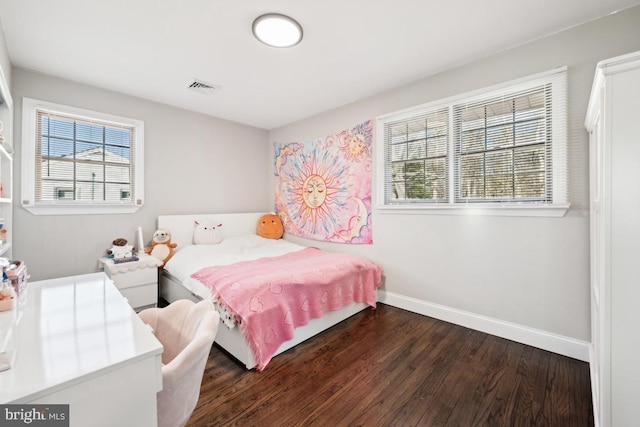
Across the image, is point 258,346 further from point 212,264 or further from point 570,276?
point 570,276

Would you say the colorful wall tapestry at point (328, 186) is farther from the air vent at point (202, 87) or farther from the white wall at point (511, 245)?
the air vent at point (202, 87)

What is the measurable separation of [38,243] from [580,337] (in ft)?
15.9

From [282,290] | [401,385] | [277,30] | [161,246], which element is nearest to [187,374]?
[282,290]

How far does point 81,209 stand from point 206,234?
4.25 ft

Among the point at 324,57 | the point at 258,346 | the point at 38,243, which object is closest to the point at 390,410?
the point at 258,346

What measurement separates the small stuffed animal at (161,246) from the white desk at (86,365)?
6.89ft

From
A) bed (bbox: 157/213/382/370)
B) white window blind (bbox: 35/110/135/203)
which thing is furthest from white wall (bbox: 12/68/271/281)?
bed (bbox: 157/213/382/370)

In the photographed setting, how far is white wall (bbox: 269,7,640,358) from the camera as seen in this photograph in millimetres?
2010

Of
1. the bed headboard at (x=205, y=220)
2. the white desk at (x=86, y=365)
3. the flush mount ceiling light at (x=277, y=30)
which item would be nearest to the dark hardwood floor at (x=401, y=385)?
the white desk at (x=86, y=365)

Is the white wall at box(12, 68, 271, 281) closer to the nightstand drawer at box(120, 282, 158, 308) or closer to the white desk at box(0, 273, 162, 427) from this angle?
the nightstand drawer at box(120, 282, 158, 308)

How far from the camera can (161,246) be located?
3209 mm

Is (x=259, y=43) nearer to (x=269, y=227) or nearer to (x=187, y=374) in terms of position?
(x=187, y=374)

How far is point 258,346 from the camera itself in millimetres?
1924

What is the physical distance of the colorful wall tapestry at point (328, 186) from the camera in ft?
11.0
